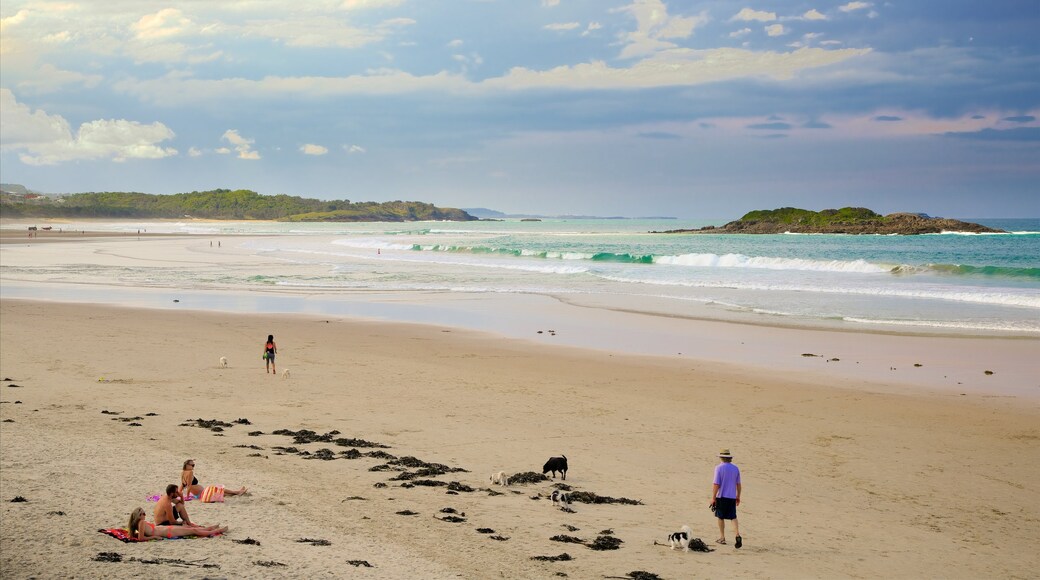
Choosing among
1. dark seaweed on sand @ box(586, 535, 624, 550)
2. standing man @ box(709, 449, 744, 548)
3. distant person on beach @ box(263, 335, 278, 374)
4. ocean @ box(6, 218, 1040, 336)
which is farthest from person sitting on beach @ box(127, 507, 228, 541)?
ocean @ box(6, 218, 1040, 336)

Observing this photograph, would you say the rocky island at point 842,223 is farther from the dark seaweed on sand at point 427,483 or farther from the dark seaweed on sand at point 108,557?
the dark seaweed on sand at point 108,557

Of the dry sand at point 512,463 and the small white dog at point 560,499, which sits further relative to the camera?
the small white dog at point 560,499

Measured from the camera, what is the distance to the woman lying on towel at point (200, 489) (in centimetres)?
897

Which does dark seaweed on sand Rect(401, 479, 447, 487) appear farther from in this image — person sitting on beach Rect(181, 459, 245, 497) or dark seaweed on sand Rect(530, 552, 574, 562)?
dark seaweed on sand Rect(530, 552, 574, 562)

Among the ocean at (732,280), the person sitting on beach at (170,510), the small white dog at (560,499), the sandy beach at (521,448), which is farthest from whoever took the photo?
the ocean at (732,280)

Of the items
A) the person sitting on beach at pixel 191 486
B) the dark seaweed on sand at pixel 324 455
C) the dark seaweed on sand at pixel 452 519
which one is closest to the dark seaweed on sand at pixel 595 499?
the dark seaweed on sand at pixel 452 519

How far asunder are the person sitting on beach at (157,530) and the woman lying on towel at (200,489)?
85 cm

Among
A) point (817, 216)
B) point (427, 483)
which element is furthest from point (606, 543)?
point (817, 216)

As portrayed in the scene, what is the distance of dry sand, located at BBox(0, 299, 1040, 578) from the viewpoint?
7.75 meters

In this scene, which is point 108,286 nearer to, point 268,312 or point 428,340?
point 268,312

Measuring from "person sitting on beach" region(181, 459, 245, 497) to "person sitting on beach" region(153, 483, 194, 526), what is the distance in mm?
722

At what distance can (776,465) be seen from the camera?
10.9m

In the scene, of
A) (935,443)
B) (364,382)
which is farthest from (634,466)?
(364,382)

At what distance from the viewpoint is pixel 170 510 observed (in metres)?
8.11
